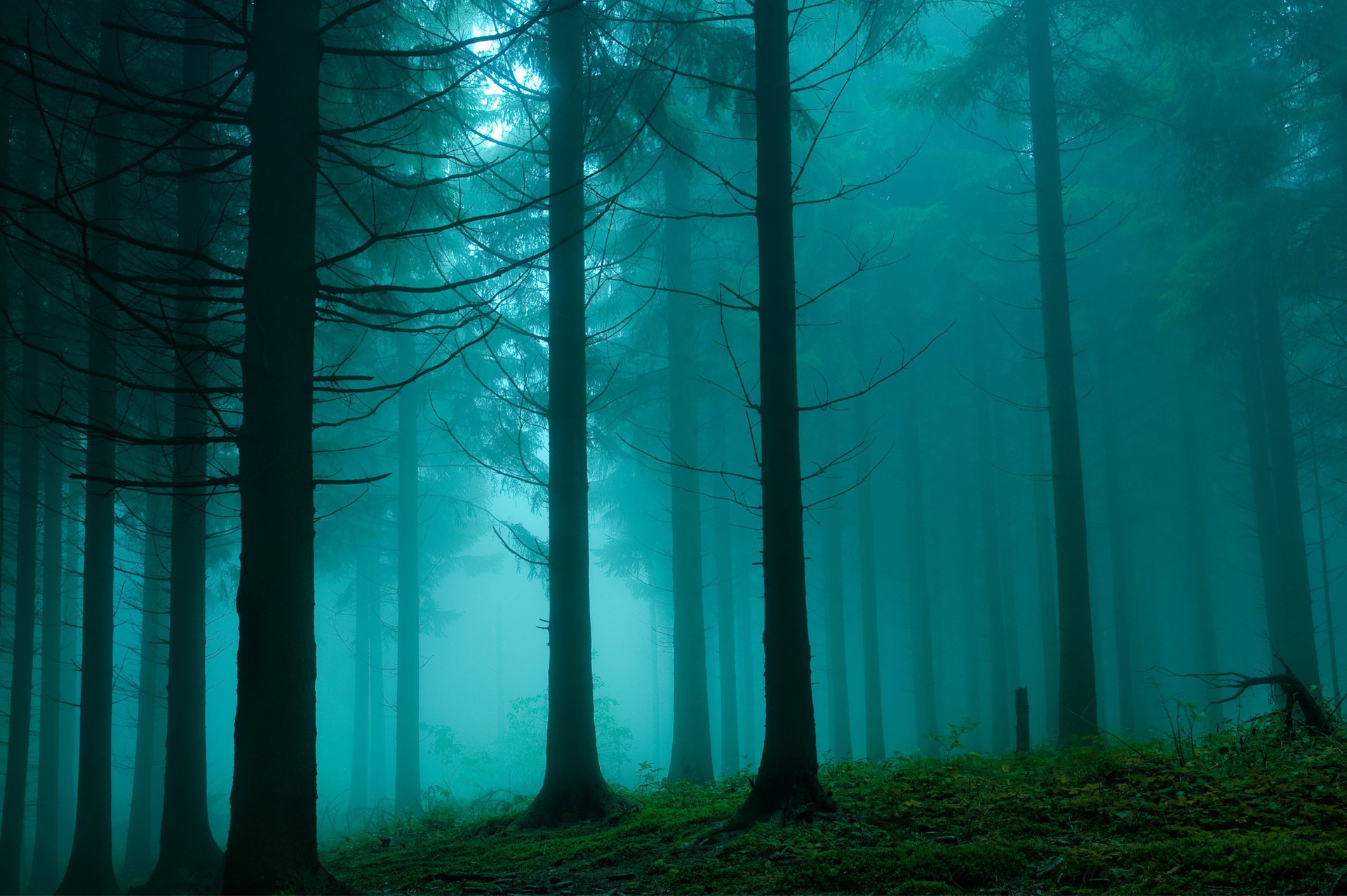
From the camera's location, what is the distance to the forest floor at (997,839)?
379 cm

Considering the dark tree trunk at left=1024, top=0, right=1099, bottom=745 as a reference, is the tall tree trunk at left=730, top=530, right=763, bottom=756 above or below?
below

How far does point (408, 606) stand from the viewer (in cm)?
1797

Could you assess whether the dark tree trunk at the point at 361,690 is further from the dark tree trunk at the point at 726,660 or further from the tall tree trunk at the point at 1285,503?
the tall tree trunk at the point at 1285,503

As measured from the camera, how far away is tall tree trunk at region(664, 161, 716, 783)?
13.8m

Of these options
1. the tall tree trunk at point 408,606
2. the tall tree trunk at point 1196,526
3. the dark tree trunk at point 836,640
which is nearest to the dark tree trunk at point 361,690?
the tall tree trunk at point 408,606

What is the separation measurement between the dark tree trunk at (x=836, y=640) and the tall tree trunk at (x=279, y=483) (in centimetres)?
1555

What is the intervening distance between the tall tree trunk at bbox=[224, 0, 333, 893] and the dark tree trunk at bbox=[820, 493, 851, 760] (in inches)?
612

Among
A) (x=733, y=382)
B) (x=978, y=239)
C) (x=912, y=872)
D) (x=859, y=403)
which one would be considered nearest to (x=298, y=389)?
(x=912, y=872)

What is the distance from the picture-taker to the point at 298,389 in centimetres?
478

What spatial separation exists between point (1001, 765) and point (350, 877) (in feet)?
17.7

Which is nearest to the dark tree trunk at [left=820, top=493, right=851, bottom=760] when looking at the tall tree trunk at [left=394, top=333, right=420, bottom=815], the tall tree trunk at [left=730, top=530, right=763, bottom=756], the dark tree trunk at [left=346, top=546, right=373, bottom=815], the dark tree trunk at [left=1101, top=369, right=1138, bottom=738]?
the tall tree trunk at [left=730, top=530, right=763, bottom=756]

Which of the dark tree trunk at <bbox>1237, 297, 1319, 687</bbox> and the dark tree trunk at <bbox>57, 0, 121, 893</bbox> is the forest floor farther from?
the dark tree trunk at <bbox>1237, 297, 1319, 687</bbox>

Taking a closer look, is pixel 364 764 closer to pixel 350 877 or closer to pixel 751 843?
pixel 350 877

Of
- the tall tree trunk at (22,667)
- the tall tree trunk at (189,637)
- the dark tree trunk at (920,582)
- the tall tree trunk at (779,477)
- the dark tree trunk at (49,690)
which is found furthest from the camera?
the dark tree trunk at (920,582)
